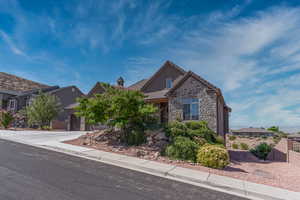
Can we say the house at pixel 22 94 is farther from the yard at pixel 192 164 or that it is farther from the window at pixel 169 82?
the window at pixel 169 82

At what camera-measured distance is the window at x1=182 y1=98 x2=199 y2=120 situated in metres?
14.4

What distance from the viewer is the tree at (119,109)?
10.8 metres

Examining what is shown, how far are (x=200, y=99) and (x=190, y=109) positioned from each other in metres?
1.25

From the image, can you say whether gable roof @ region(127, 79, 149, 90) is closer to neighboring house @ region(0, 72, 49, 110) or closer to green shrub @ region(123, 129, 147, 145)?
green shrub @ region(123, 129, 147, 145)

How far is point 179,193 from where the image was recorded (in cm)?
497

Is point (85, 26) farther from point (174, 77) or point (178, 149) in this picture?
point (178, 149)

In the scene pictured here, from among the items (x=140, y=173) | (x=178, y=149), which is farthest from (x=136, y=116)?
(x=140, y=173)

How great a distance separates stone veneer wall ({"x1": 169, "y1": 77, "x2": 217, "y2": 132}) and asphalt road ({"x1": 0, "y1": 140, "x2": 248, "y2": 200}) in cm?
887

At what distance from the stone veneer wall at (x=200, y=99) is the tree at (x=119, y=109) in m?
3.95

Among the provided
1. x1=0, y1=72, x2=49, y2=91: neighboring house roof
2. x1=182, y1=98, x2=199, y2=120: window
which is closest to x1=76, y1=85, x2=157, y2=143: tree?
x1=182, y1=98, x2=199, y2=120: window

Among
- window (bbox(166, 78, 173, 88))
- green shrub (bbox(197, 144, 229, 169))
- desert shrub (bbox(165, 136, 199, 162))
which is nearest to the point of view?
green shrub (bbox(197, 144, 229, 169))

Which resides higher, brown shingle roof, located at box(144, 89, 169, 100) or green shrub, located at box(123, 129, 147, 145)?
brown shingle roof, located at box(144, 89, 169, 100)

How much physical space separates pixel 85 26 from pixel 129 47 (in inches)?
198

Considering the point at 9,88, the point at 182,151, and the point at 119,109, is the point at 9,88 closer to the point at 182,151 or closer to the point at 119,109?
the point at 119,109
